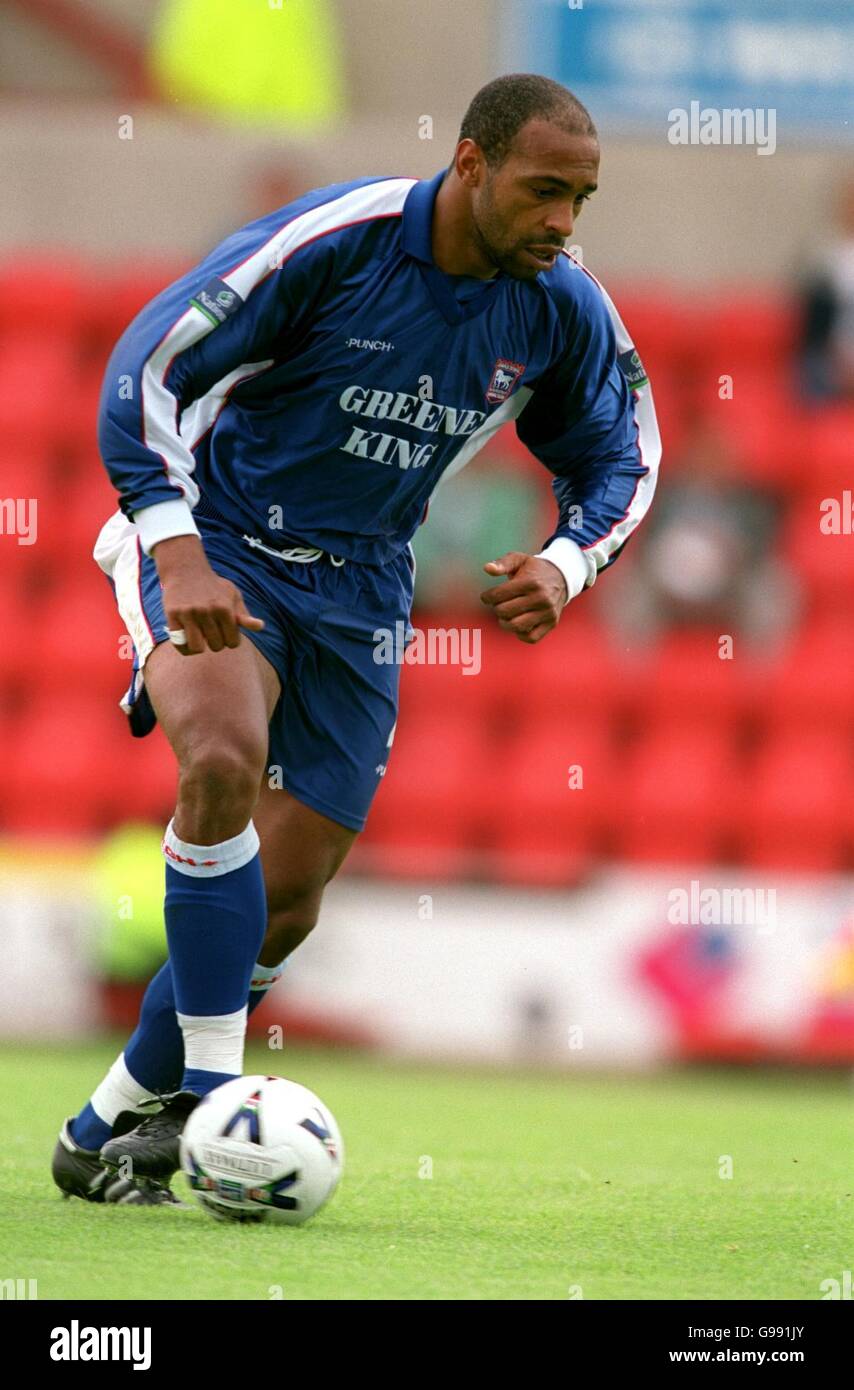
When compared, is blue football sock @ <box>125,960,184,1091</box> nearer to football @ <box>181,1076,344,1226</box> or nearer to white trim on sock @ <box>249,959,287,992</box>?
white trim on sock @ <box>249,959,287,992</box>

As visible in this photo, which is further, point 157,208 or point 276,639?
point 157,208

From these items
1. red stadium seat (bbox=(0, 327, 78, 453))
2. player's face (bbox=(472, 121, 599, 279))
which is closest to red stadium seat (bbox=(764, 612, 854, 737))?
red stadium seat (bbox=(0, 327, 78, 453))

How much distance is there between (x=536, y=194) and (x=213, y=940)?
5.08 feet

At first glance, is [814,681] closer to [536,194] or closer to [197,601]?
[536,194]

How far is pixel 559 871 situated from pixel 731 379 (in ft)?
12.6

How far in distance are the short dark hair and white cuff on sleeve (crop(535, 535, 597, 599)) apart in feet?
2.67

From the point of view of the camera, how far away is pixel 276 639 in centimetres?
418

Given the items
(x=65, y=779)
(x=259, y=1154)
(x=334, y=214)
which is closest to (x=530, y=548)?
(x=65, y=779)

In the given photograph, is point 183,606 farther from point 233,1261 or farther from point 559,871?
point 559,871

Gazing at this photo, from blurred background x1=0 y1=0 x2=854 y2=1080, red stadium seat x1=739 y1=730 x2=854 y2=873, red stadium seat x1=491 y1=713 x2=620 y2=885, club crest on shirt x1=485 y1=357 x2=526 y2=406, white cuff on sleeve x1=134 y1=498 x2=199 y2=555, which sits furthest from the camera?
red stadium seat x1=491 y1=713 x2=620 y2=885

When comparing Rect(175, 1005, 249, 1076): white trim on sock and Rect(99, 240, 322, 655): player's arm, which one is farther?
Rect(175, 1005, 249, 1076): white trim on sock

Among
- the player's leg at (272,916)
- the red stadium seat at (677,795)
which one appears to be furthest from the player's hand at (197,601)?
the red stadium seat at (677,795)

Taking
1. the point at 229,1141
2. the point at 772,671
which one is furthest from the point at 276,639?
the point at 772,671

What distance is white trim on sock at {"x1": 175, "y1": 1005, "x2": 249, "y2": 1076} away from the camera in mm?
3953
